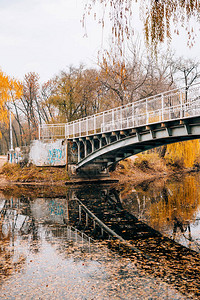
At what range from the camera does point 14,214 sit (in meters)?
14.7

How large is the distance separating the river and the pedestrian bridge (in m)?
3.63

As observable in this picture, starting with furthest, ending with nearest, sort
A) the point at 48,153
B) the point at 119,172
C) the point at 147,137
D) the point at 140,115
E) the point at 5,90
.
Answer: the point at 5,90, the point at 119,172, the point at 48,153, the point at 140,115, the point at 147,137

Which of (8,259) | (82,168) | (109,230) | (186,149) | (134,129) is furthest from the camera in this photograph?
(186,149)

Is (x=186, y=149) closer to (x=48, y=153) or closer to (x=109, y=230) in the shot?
(x=48, y=153)

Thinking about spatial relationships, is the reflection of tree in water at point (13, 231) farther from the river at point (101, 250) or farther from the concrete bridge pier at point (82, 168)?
the concrete bridge pier at point (82, 168)

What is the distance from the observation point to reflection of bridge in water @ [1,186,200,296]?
744cm

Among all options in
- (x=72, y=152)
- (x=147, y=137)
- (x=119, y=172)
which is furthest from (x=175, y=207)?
(x=119, y=172)

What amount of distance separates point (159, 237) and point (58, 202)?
8.98 m

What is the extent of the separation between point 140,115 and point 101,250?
1108 cm

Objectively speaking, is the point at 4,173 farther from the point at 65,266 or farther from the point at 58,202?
the point at 65,266

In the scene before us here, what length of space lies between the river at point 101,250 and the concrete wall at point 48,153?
1160 centimetres

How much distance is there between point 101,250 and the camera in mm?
9094

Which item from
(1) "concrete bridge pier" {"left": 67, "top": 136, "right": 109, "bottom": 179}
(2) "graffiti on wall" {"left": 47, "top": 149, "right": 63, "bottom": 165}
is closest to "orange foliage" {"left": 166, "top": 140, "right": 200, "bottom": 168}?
(1) "concrete bridge pier" {"left": 67, "top": 136, "right": 109, "bottom": 179}

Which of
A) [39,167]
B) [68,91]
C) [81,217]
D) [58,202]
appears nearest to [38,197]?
[58,202]
